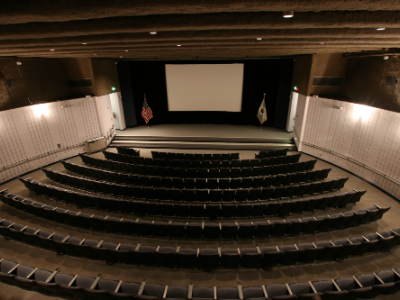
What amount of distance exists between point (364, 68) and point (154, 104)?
13.4 m

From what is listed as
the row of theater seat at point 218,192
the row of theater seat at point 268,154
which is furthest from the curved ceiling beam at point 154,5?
the row of theater seat at point 268,154

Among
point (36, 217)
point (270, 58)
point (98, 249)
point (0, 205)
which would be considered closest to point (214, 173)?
point (98, 249)

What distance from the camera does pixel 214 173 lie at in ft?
30.3

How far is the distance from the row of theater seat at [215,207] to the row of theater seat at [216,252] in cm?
156

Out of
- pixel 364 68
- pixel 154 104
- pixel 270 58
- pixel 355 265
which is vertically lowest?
pixel 355 265

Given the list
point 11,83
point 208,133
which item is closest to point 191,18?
point 11,83

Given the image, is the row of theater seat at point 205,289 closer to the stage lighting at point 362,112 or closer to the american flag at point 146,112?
the stage lighting at point 362,112

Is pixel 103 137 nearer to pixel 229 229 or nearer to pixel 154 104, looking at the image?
pixel 154 104

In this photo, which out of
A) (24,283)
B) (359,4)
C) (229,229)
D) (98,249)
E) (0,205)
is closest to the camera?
(359,4)

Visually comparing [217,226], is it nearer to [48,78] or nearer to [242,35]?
[242,35]

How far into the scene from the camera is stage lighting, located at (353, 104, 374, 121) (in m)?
9.70

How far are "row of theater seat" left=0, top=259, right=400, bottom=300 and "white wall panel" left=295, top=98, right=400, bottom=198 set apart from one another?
6.12m

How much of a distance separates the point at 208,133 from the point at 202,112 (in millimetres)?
2782

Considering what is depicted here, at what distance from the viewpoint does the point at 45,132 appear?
11.6 meters
